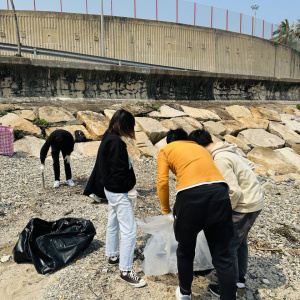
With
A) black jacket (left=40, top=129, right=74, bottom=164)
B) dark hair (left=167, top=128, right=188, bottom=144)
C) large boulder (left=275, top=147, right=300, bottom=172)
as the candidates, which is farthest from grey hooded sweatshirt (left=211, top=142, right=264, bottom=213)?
large boulder (left=275, top=147, right=300, bottom=172)

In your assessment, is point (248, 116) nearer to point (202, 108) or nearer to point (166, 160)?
point (202, 108)

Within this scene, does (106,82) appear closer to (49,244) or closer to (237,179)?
(49,244)

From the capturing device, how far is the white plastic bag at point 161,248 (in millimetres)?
2820

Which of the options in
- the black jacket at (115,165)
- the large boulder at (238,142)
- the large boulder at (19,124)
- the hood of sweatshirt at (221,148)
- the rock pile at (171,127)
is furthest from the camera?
the large boulder at (238,142)

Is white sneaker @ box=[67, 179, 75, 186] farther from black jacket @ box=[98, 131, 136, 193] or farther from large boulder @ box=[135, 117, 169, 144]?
large boulder @ box=[135, 117, 169, 144]

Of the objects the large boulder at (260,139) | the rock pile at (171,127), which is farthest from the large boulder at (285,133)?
the large boulder at (260,139)

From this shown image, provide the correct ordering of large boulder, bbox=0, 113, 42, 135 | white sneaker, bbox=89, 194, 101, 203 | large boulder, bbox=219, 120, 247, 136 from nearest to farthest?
white sneaker, bbox=89, 194, 101, 203, large boulder, bbox=0, 113, 42, 135, large boulder, bbox=219, 120, 247, 136

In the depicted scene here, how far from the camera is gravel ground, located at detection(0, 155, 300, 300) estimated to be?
281cm

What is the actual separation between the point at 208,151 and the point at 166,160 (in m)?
0.39

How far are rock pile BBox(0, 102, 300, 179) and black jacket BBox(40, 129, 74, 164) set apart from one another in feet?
5.27

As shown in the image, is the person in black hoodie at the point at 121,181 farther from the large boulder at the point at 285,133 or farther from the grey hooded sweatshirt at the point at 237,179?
the large boulder at the point at 285,133

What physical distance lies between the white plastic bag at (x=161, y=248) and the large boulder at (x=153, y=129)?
5327 millimetres

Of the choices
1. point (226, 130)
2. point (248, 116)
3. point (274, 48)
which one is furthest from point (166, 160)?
point (274, 48)

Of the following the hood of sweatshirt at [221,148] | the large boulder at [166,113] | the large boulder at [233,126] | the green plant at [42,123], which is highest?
the hood of sweatshirt at [221,148]
